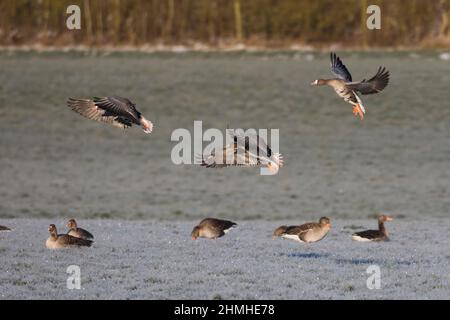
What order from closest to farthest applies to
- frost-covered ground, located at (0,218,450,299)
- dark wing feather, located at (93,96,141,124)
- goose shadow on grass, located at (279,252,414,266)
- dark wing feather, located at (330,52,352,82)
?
dark wing feather, located at (93,96,141,124)
dark wing feather, located at (330,52,352,82)
frost-covered ground, located at (0,218,450,299)
goose shadow on grass, located at (279,252,414,266)

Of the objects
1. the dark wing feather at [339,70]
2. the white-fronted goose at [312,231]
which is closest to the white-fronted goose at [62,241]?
the white-fronted goose at [312,231]

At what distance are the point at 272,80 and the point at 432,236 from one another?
1382 inches

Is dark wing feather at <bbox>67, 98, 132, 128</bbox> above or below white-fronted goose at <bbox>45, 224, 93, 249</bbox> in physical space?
above

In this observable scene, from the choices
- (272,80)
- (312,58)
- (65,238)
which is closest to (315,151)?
(272,80)

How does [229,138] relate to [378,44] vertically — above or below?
below

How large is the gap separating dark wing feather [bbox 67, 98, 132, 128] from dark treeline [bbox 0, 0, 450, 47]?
Result: 5318cm

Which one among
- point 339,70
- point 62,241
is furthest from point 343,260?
point 339,70

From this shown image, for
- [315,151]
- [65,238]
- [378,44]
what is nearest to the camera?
[65,238]

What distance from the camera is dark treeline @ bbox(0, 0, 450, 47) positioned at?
6425 centimetres

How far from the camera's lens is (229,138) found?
1041cm

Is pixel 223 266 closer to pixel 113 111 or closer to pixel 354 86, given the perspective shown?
pixel 113 111

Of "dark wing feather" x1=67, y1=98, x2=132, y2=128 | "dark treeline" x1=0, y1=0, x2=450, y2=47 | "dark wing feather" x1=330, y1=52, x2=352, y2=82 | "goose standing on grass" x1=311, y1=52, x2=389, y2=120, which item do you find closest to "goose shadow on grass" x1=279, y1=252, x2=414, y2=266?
"dark wing feather" x1=330, y1=52, x2=352, y2=82

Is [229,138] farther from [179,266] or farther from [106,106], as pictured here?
[179,266]

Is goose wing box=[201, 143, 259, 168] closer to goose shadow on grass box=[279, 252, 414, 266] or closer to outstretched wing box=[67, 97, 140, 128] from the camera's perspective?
outstretched wing box=[67, 97, 140, 128]
